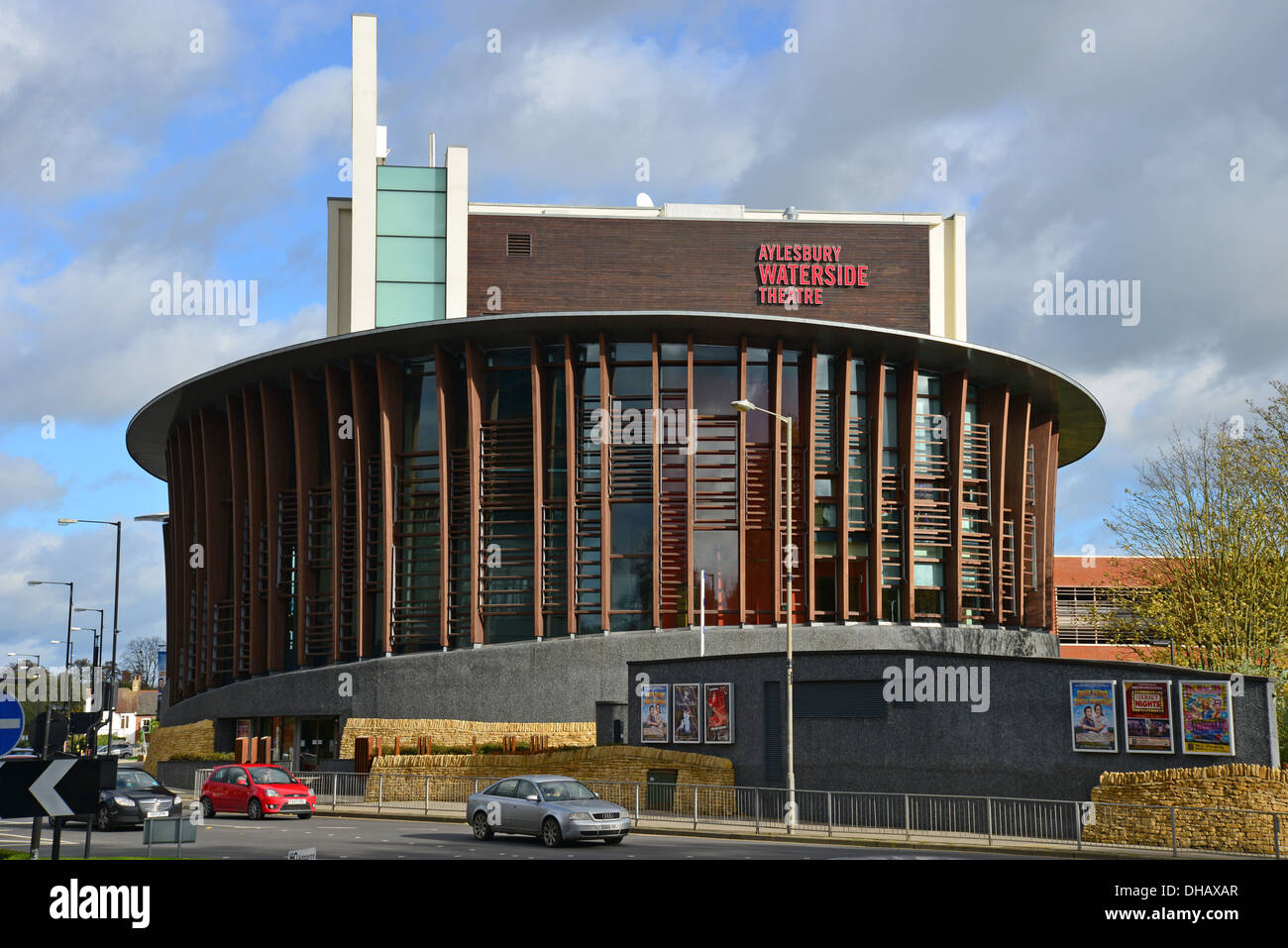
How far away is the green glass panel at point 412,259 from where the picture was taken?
203 feet

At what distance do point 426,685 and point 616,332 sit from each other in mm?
14717

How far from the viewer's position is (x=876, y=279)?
61938 mm

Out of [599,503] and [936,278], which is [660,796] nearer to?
[599,503]

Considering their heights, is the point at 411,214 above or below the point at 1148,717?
above

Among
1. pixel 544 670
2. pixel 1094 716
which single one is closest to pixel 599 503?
pixel 544 670

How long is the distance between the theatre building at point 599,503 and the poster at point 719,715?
11.1 meters

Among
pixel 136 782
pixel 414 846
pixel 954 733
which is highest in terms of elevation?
pixel 954 733

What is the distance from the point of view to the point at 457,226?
202ft

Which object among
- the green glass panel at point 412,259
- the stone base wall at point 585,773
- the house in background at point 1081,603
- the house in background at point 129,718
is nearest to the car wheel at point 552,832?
the stone base wall at point 585,773

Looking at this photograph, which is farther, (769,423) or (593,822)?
(769,423)

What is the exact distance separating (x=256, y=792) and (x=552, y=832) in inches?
485

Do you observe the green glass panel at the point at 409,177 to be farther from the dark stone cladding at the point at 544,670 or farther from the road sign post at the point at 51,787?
the road sign post at the point at 51,787
